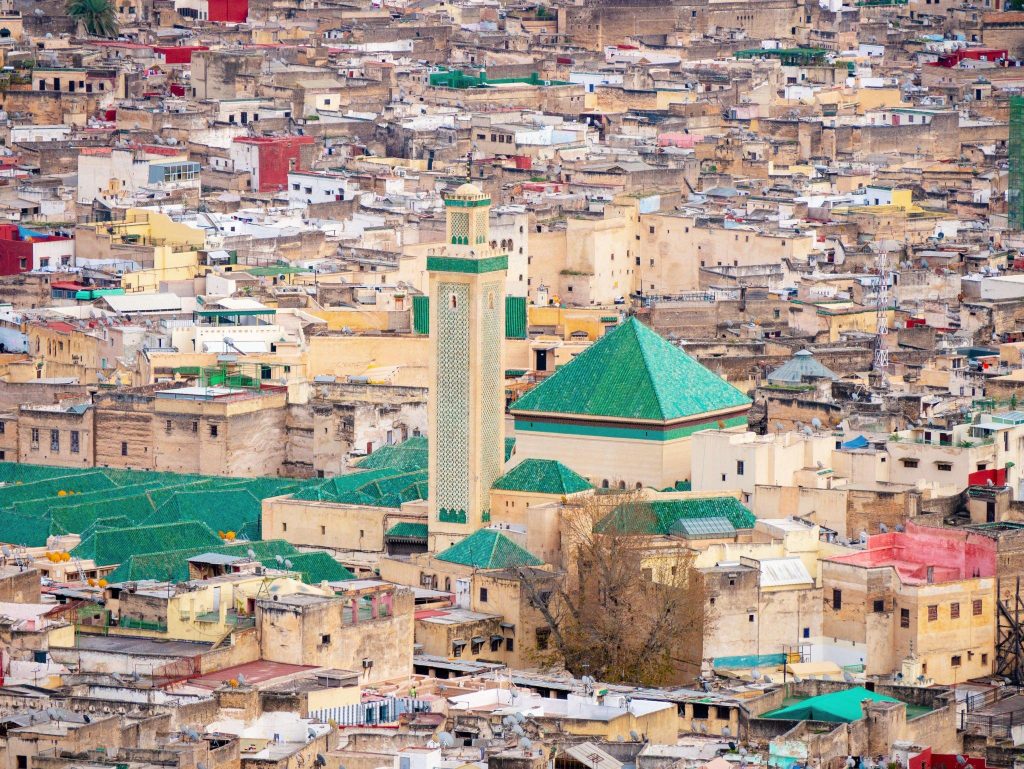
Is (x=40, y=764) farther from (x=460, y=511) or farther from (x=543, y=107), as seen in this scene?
(x=543, y=107)

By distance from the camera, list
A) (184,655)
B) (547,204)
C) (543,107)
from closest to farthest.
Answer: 1. (184,655)
2. (547,204)
3. (543,107)

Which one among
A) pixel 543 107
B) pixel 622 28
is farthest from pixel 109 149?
pixel 622 28

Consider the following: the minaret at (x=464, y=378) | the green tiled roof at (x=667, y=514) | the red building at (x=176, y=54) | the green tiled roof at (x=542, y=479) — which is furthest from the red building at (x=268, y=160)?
the green tiled roof at (x=667, y=514)

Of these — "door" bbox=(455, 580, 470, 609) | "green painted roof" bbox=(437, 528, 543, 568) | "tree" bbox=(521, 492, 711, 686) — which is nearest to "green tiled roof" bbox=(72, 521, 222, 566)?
"green painted roof" bbox=(437, 528, 543, 568)

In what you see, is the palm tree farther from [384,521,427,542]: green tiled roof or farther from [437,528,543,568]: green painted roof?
[437,528,543,568]: green painted roof

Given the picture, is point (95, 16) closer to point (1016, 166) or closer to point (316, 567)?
point (1016, 166)

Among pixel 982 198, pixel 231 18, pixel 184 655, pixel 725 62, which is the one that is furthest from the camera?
pixel 231 18
